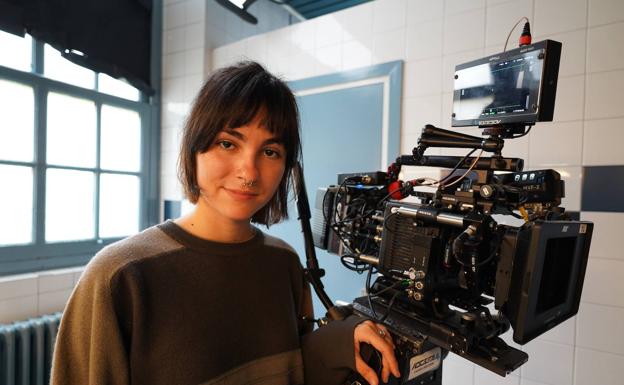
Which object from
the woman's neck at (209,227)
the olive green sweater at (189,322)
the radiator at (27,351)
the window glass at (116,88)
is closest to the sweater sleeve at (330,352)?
the olive green sweater at (189,322)

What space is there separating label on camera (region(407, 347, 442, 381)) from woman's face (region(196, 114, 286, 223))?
1.34ft

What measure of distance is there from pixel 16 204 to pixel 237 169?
181 cm

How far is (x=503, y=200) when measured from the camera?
64 cm

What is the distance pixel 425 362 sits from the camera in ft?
2.23

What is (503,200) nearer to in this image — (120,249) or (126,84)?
(120,249)

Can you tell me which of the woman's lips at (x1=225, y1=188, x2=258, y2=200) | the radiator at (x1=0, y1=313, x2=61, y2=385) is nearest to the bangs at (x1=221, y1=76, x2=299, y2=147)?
the woman's lips at (x1=225, y1=188, x2=258, y2=200)

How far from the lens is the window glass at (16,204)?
1779 millimetres

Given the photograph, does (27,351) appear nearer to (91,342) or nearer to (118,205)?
(118,205)

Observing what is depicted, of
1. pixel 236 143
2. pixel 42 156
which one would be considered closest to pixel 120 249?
pixel 236 143

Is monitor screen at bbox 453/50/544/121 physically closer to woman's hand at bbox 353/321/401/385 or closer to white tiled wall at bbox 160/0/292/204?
woman's hand at bbox 353/321/401/385

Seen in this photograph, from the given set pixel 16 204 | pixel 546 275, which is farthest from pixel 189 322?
pixel 16 204

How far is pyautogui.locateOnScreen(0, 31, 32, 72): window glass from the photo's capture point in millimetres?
1732

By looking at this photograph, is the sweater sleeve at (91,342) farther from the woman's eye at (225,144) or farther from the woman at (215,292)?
the woman's eye at (225,144)

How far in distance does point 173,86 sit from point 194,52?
274mm
